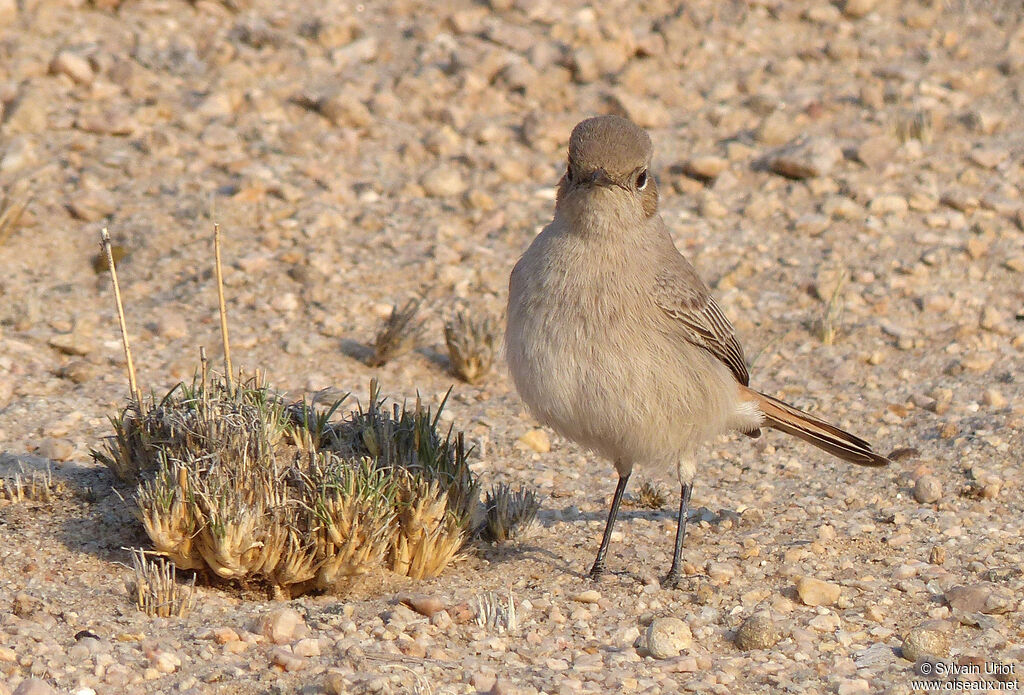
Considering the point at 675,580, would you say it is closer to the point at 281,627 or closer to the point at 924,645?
the point at 924,645

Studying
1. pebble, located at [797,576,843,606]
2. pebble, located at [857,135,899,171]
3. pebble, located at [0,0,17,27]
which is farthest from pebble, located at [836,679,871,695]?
pebble, located at [0,0,17,27]

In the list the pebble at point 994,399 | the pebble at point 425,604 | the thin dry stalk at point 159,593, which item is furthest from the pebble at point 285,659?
the pebble at point 994,399

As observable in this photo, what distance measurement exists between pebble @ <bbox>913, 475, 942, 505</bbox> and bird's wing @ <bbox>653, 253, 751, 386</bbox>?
1.23 meters

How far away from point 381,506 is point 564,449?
206 centimetres

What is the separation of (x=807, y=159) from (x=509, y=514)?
490 centimetres

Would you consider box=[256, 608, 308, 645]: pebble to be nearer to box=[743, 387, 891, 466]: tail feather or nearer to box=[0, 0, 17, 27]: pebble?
box=[743, 387, 891, 466]: tail feather

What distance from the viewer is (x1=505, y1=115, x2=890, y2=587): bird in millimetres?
5316

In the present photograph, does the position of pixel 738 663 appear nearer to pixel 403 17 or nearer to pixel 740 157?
pixel 740 157

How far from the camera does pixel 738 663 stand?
4855 mm

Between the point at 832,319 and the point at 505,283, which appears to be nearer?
the point at 832,319

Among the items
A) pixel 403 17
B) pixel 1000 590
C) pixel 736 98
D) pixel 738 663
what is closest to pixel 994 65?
pixel 736 98

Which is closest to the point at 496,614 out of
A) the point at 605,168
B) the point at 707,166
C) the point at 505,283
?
the point at 605,168

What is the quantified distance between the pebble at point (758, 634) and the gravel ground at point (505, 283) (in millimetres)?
16

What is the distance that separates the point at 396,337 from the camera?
7.67 m
